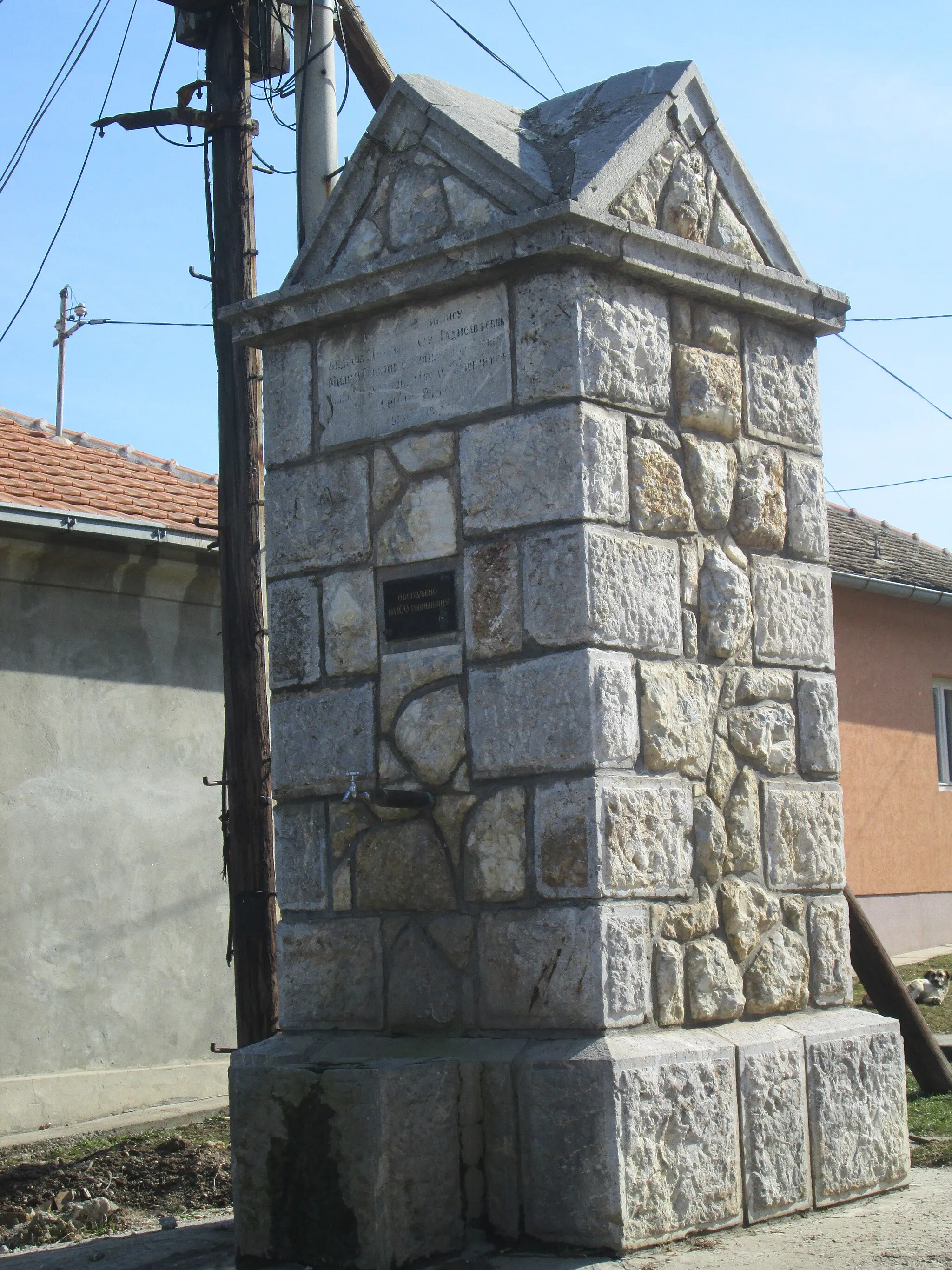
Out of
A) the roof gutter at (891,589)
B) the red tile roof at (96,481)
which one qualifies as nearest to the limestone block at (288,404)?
the red tile roof at (96,481)

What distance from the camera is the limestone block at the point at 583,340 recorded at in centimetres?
401

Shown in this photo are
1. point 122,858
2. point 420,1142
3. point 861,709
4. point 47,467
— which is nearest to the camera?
point 420,1142

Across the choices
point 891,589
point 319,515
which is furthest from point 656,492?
point 891,589

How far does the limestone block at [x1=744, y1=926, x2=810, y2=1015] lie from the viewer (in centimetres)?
421

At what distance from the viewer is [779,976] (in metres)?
4.29

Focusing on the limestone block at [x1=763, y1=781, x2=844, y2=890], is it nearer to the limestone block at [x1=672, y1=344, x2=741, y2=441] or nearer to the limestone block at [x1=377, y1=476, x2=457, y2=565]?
the limestone block at [x1=672, y1=344, x2=741, y2=441]

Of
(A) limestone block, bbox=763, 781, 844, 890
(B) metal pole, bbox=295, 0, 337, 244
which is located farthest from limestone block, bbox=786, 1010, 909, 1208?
(B) metal pole, bbox=295, 0, 337, 244

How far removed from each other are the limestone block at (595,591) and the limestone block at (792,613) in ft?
1.43

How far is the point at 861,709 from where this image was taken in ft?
48.4

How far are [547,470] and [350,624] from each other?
765mm

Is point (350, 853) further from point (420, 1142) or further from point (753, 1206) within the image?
point (753, 1206)

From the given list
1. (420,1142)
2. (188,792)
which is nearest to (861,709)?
(188,792)

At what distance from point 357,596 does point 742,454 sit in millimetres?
1166

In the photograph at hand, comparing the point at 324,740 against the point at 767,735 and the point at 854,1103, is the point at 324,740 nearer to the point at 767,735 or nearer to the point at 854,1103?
the point at 767,735
